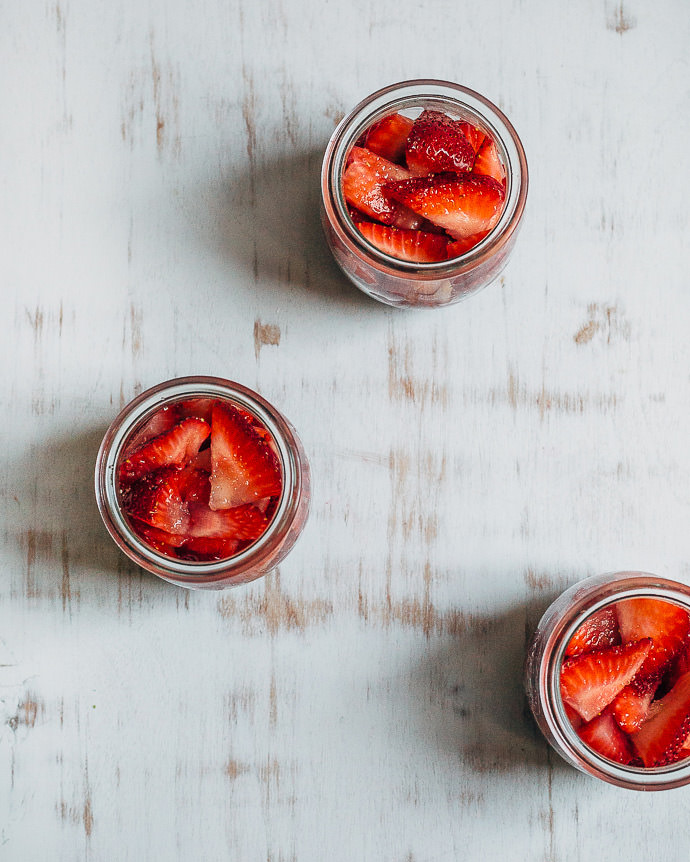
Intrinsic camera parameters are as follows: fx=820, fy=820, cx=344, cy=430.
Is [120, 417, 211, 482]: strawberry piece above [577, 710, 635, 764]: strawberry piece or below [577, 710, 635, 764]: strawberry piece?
above

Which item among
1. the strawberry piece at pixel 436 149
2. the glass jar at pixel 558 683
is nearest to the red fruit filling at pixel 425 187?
the strawberry piece at pixel 436 149

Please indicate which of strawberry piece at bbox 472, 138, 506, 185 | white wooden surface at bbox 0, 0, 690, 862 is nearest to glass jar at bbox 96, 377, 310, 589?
white wooden surface at bbox 0, 0, 690, 862

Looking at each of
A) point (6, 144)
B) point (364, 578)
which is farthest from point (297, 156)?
point (364, 578)

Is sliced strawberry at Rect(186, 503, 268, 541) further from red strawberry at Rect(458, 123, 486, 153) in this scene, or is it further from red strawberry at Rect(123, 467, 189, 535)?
red strawberry at Rect(458, 123, 486, 153)

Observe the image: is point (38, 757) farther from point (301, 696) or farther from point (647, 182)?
point (647, 182)

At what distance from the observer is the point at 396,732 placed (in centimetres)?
96

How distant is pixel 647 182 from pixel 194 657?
79cm

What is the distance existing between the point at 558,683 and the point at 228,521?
1.21ft

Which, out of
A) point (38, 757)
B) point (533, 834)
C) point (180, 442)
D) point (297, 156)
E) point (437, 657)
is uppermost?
point (297, 156)

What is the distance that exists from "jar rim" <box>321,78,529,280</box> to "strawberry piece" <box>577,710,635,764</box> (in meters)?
0.48

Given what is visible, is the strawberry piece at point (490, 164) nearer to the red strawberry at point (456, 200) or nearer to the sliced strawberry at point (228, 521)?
the red strawberry at point (456, 200)

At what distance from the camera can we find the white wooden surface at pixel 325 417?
0.95 m

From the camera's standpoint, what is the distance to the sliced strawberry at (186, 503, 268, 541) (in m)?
0.83

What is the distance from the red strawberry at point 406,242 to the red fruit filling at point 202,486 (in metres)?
0.23
